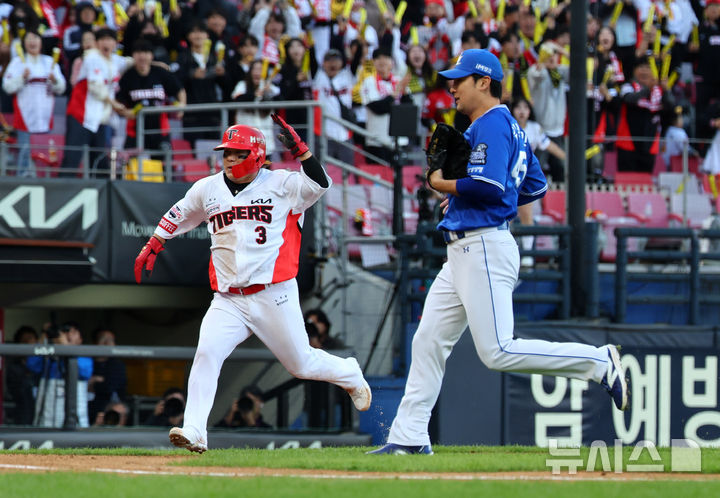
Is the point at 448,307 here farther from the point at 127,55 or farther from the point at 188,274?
the point at 127,55

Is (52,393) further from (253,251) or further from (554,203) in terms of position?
(554,203)

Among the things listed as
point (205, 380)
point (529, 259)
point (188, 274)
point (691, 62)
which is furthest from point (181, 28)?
Result: point (205, 380)

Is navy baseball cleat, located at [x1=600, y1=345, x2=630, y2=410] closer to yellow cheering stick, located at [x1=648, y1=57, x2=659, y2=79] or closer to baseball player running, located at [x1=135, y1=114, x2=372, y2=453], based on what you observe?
baseball player running, located at [x1=135, y1=114, x2=372, y2=453]

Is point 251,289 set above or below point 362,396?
above

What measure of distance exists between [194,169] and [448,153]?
7.40 meters

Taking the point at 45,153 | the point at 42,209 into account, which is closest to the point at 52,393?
the point at 42,209

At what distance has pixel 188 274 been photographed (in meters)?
13.5

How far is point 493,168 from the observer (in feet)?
22.0

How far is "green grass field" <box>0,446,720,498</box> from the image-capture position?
562 cm

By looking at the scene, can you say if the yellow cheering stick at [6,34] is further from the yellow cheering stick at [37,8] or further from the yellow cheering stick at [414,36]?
the yellow cheering stick at [414,36]

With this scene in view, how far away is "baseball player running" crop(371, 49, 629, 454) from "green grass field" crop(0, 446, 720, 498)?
0.51 m

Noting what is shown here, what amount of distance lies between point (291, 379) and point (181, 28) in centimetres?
614

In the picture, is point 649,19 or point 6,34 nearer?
point 6,34

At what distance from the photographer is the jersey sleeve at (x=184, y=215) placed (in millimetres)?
7742
